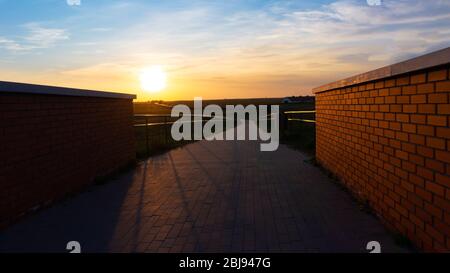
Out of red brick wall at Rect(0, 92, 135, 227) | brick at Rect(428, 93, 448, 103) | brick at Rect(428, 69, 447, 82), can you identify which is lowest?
red brick wall at Rect(0, 92, 135, 227)

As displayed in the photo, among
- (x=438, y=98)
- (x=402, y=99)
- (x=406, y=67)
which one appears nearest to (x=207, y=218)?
(x=402, y=99)

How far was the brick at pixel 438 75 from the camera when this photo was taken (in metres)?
3.59

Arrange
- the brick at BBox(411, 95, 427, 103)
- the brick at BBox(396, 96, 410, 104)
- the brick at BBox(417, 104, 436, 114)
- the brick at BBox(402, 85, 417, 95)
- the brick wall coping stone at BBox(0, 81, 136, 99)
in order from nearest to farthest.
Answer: the brick at BBox(417, 104, 436, 114)
the brick at BBox(411, 95, 427, 103)
the brick at BBox(402, 85, 417, 95)
the brick at BBox(396, 96, 410, 104)
the brick wall coping stone at BBox(0, 81, 136, 99)

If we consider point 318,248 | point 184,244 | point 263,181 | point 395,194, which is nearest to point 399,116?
point 395,194

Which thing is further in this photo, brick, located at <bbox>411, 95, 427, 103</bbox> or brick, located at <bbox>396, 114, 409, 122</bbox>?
brick, located at <bbox>396, 114, 409, 122</bbox>

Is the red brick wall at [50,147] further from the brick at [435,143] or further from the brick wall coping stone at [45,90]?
the brick at [435,143]

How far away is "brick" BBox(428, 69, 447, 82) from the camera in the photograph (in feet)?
11.8

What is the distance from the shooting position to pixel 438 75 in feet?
12.2

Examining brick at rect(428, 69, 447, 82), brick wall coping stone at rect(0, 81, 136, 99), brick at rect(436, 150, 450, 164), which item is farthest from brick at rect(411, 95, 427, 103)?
brick wall coping stone at rect(0, 81, 136, 99)

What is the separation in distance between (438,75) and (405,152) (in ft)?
3.58

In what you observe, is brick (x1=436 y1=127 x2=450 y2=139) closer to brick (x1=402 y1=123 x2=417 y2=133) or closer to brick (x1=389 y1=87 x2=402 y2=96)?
brick (x1=402 y1=123 x2=417 y2=133)

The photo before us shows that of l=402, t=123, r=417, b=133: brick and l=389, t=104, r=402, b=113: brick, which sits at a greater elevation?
l=389, t=104, r=402, b=113: brick

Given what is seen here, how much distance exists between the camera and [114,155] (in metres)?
9.74

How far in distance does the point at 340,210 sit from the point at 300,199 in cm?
89
